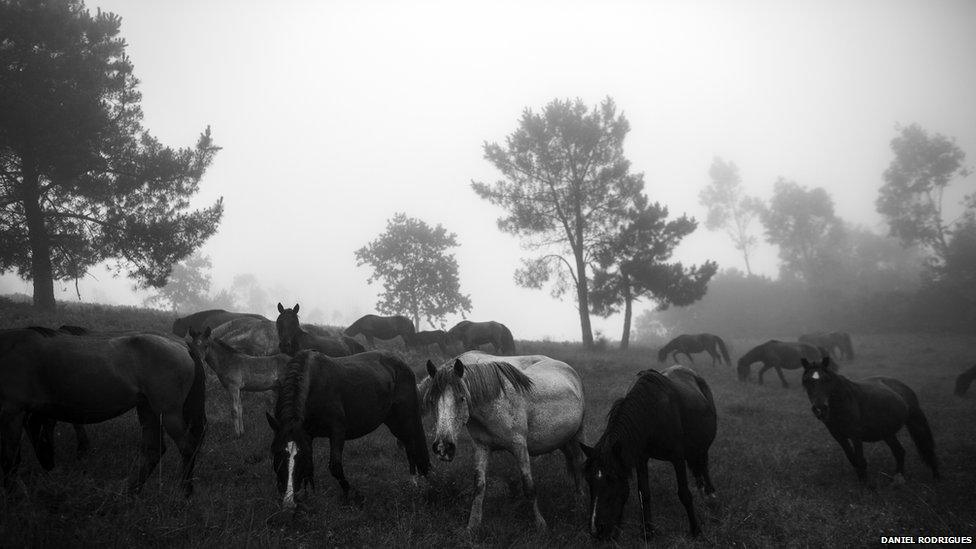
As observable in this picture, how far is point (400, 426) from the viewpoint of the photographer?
7.04m

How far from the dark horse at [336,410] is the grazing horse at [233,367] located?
341 centimetres

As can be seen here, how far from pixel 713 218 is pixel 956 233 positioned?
20892 millimetres

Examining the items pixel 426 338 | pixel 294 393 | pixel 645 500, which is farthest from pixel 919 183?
pixel 294 393

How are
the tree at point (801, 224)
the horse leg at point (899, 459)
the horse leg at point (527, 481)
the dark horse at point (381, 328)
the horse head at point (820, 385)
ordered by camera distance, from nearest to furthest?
1. the horse leg at point (527, 481)
2. the horse leg at point (899, 459)
3. the horse head at point (820, 385)
4. the dark horse at point (381, 328)
5. the tree at point (801, 224)

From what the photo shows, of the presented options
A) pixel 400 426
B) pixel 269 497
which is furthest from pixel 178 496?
pixel 400 426

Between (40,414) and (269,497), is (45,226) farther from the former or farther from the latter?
(269,497)

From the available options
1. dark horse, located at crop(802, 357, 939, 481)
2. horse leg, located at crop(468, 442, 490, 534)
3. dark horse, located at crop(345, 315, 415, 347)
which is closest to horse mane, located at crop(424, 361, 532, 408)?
horse leg, located at crop(468, 442, 490, 534)

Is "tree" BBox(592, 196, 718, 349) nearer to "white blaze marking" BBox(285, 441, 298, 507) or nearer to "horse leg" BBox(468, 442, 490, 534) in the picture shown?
"horse leg" BBox(468, 442, 490, 534)

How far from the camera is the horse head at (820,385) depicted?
313 inches

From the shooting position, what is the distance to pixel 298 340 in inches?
418

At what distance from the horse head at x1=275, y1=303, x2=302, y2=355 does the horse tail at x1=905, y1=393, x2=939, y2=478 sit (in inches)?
524

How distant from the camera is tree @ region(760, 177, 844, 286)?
4462 cm

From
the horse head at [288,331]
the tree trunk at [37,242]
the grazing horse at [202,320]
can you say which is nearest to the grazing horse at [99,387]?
the horse head at [288,331]

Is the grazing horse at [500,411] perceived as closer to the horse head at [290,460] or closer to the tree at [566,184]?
the horse head at [290,460]
